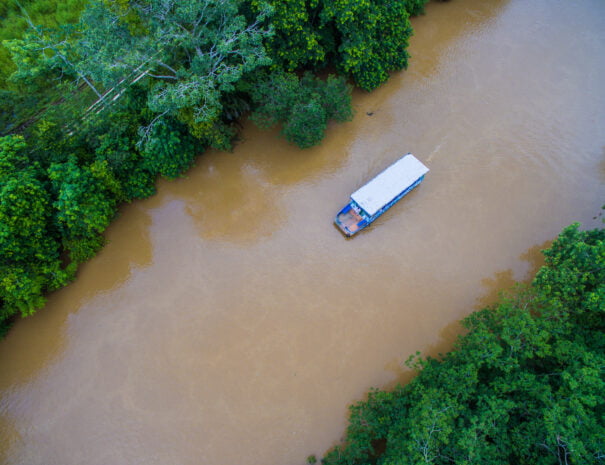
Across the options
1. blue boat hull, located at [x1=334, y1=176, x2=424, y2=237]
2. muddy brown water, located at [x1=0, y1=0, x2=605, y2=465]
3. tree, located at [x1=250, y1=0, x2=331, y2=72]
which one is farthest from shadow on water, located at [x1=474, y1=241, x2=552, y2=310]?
tree, located at [x1=250, y1=0, x2=331, y2=72]

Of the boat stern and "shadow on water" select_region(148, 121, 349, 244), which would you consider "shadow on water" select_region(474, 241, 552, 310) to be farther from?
"shadow on water" select_region(148, 121, 349, 244)

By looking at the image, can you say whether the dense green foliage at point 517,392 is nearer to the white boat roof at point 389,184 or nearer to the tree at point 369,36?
the white boat roof at point 389,184

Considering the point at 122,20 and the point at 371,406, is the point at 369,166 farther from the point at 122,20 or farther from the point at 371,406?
the point at 122,20

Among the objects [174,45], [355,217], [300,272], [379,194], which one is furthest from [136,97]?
[379,194]

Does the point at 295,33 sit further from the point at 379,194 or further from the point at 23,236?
the point at 23,236

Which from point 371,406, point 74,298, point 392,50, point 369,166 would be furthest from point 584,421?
point 74,298
